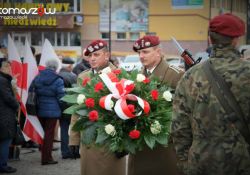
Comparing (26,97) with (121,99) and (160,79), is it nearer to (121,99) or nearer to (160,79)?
(160,79)

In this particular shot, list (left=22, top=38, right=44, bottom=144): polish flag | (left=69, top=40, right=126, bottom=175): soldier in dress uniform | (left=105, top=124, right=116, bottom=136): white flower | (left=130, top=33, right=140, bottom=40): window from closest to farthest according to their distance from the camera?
1. (left=105, top=124, right=116, bottom=136): white flower
2. (left=69, top=40, right=126, bottom=175): soldier in dress uniform
3. (left=22, top=38, right=44, bottom=144): polish flag
4. (left=130, top=33, right=140, bottom=40): window

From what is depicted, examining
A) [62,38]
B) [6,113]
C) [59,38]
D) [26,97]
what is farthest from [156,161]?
[59,38]

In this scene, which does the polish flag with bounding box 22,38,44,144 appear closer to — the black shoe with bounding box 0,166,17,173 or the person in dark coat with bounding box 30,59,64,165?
the person in dark coat with bounding box 30,59,64,165

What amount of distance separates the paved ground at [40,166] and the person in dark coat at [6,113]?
40 centimetres

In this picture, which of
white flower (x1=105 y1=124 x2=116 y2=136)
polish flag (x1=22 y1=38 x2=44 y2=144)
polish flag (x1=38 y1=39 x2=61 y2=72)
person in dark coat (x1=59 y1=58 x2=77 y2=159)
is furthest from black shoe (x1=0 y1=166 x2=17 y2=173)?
white flower (x1=105 y1=124 x2=116 y2=136)

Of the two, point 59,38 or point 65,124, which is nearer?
point 65,124

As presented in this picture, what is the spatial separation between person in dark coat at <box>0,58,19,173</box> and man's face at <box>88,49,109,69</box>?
Result: 2643 millimetres

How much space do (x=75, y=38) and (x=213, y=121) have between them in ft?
130

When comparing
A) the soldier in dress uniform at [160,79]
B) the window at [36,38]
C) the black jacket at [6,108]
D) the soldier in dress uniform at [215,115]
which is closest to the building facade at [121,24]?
the window at [36,38]

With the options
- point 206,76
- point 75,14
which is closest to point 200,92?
point 206,76

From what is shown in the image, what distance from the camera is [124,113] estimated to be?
369 centimetres

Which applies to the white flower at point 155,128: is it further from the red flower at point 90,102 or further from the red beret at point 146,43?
the red beret at point 146,43

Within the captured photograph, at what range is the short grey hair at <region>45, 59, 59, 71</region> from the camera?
818cm

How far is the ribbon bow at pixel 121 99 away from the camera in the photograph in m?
3.70
